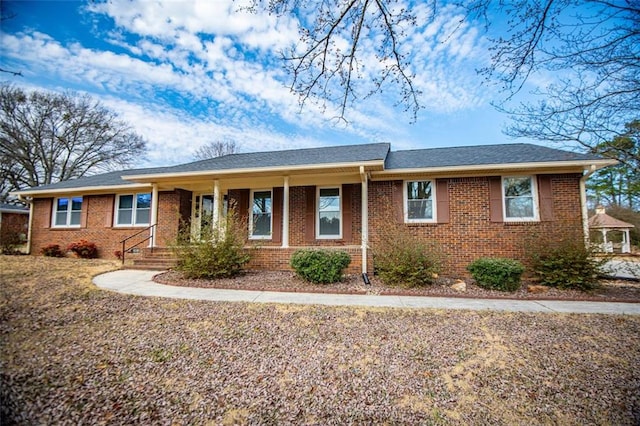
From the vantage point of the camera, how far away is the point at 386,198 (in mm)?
8922

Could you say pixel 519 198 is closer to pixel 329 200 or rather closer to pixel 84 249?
pixel 329 200

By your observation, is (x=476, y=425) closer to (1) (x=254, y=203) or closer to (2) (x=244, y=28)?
(2) (x=244, y=28)

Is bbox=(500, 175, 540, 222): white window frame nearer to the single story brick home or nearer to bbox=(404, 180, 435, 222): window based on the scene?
the single story brick home

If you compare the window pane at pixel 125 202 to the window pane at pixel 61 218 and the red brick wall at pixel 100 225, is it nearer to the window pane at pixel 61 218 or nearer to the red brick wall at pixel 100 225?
the red brick wall at pixel 100 225

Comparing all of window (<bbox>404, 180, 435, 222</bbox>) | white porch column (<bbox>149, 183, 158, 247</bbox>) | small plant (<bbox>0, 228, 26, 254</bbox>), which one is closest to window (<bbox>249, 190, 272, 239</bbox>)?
white porch column (<bbox>149, 183, 158, 247</bbox>)

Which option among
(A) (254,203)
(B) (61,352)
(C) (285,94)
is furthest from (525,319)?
(A) (254,203)

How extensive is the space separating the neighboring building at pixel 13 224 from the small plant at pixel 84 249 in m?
3.00

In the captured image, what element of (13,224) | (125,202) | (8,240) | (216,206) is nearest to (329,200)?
(216,206)

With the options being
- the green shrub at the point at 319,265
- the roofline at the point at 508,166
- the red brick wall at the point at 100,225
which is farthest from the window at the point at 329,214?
the red brick wall at the point at 100,225

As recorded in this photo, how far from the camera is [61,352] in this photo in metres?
3.18

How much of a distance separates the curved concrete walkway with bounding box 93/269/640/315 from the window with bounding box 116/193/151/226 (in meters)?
5.17

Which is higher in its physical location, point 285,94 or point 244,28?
point 244,28

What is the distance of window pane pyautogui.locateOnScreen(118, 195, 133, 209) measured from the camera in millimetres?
11297

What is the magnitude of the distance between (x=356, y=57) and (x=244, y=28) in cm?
192
